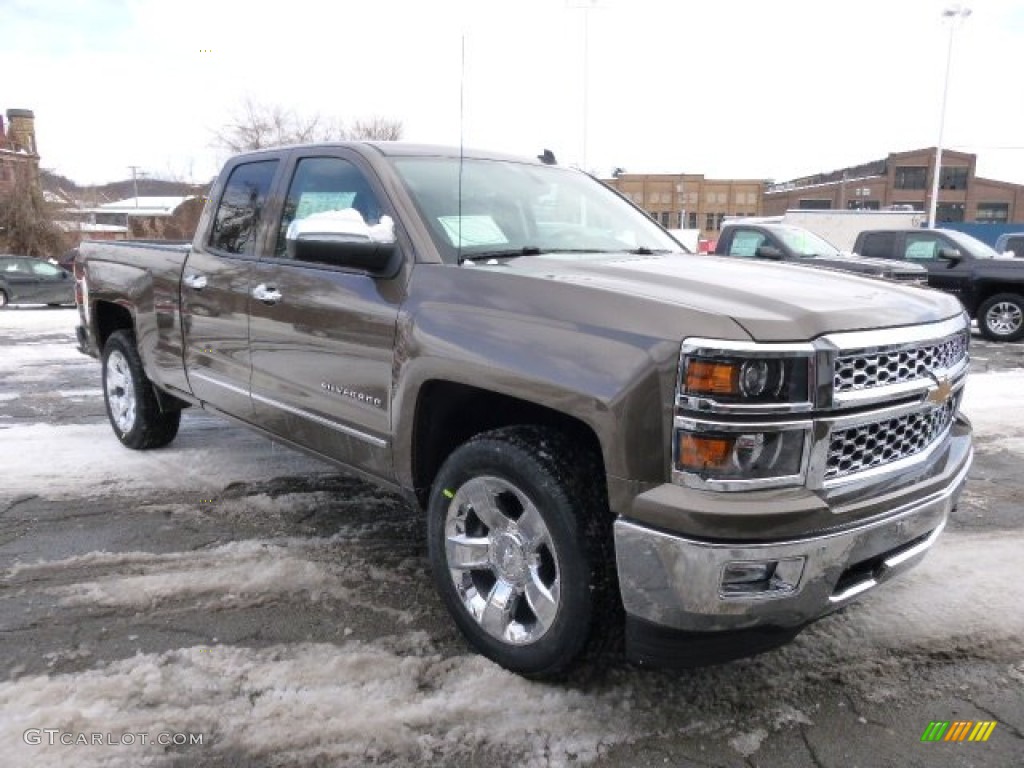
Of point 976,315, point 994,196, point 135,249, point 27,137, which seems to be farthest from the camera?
point 994,196

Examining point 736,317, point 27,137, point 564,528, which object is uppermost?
point 27,137

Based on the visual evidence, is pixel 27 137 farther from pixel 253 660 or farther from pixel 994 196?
pixel 994 196

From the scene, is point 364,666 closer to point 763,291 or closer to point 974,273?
point 763,291

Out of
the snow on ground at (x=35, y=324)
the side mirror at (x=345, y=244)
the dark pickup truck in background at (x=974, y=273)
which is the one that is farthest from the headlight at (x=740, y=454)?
the snow on ground at (x=35, y=324)

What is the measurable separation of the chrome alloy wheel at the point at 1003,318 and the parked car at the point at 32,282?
19.4 meters

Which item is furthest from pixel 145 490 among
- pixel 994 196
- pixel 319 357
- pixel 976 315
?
pixel 994 196

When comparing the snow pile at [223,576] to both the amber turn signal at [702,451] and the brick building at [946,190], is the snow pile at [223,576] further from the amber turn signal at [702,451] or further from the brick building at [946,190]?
the brick building at [946,190]

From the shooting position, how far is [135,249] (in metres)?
5.05

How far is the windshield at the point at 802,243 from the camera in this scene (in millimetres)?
Result: 11461

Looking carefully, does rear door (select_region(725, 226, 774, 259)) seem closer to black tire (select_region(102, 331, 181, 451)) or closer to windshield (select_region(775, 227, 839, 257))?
windshield (select_region(775, 227, 839, 257))

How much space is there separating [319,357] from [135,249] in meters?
2.46

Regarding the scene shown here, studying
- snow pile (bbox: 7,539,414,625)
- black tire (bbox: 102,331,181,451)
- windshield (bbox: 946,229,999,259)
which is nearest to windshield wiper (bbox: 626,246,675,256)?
snow pile (bbox: 7,539,414,625)

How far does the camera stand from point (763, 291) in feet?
7.99

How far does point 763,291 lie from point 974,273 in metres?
12.0
